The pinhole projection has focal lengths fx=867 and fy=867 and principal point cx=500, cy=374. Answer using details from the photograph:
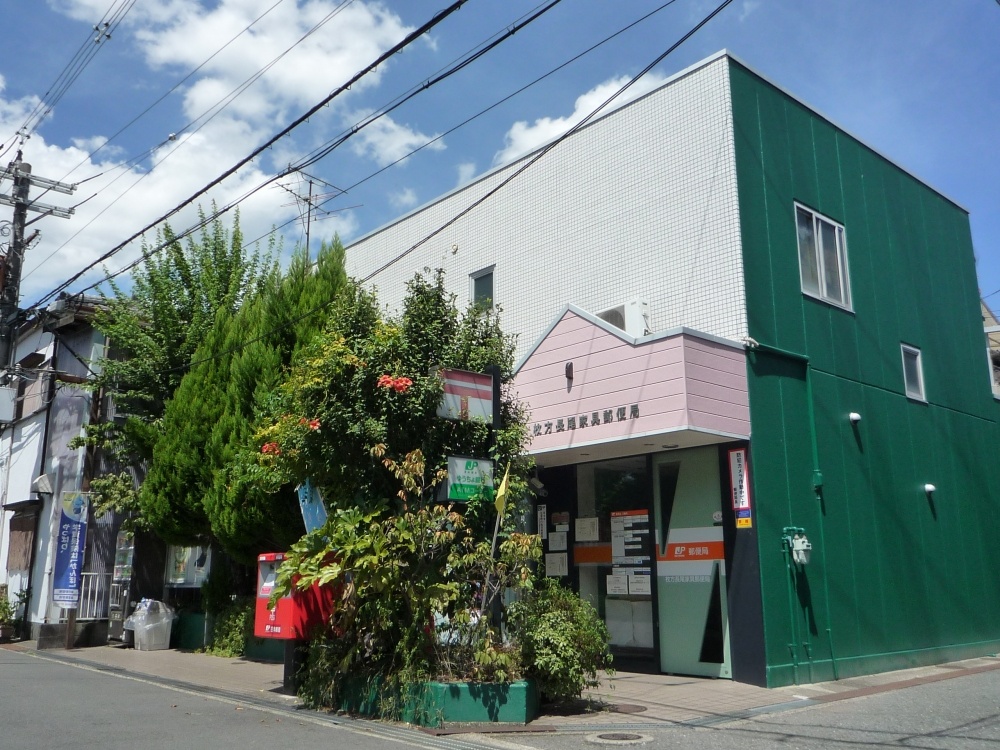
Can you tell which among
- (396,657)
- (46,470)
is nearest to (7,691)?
(396,657)

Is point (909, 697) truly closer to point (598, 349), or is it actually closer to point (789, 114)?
point (598, 349)

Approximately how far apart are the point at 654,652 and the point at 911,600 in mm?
4376

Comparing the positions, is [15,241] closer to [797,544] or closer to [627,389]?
[627,389]

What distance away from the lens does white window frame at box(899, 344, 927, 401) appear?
15180 millimetres

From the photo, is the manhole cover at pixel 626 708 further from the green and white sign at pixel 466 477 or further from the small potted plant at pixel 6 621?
the small potted plant at pixel 6 621

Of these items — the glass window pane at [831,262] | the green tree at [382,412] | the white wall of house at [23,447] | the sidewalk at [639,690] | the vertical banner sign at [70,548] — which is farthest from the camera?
the white wall of house at [23,447]

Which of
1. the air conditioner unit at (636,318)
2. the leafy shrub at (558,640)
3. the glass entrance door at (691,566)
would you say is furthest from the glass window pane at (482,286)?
the leafy shrub at (558,640)

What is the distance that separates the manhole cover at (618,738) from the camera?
7.95m

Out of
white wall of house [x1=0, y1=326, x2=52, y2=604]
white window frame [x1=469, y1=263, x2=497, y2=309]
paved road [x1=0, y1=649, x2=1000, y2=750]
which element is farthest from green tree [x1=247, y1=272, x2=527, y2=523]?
white wall of house [x1=0, y1=326, x2=52, y2=604]

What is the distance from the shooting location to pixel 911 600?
44.8 ft

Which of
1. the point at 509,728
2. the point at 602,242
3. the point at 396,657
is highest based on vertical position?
the point at 602,242

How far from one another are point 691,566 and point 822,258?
17.8 feet

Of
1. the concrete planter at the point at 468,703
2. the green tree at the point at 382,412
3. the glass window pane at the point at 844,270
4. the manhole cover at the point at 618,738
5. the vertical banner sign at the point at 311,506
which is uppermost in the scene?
the glass window pane at the point at 844,270

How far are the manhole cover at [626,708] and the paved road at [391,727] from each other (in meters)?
0.69
